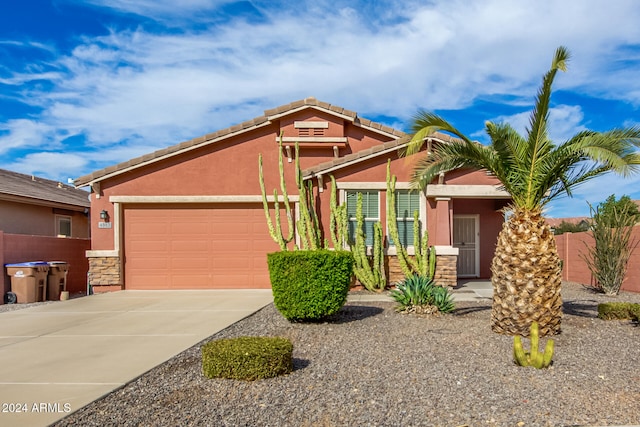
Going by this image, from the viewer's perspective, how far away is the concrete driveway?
17.0 ft

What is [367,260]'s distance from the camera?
44.8 feet

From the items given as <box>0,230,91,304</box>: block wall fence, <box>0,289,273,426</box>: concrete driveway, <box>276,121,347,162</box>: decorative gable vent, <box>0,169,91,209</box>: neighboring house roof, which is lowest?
<box>0,289,273,426</box>: concrete driveway

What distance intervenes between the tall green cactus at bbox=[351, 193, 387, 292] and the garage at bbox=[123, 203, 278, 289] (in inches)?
98.9

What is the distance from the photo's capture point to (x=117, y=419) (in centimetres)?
457

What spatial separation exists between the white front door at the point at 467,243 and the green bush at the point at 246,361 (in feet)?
37.6

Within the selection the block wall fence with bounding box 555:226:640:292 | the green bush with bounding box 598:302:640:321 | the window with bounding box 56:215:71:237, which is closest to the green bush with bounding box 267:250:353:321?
the green bush with bounding box 598:302:640:321

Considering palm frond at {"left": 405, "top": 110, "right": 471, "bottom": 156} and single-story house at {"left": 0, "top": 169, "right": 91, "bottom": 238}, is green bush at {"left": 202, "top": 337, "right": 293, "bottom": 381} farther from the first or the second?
single-story house at {"left": 0, "top": 169, "right": 91, "bottom": 238}

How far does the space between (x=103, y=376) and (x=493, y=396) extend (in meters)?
4.17

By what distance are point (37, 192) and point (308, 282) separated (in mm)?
14371

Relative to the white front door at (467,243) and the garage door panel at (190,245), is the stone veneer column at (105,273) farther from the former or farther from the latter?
the white front door at (467,243)

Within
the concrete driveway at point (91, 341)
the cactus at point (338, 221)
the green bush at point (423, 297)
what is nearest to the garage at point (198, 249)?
the concrete driveway at point (91, 341)

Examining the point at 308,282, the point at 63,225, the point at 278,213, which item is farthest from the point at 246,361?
the point at 63,225

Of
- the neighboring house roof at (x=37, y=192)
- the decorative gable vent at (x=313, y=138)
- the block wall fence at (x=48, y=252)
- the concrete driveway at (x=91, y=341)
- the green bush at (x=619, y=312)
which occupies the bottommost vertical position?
the concrete driveway at (x=91, y=341)

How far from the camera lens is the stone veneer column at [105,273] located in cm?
1447
